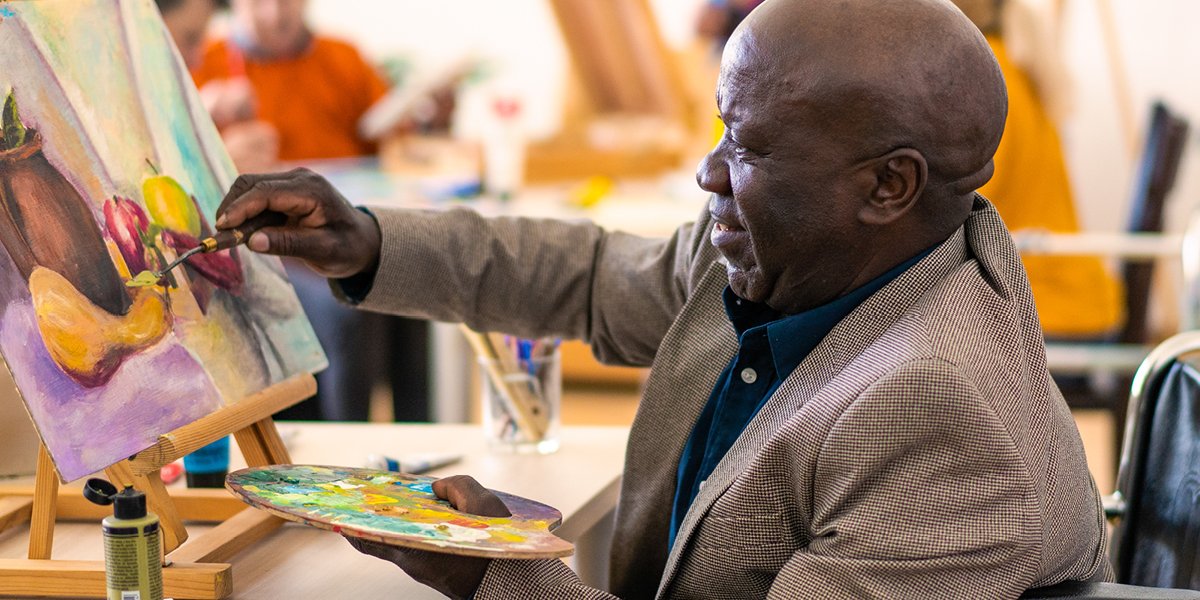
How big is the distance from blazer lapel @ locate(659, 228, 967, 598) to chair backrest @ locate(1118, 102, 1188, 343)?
6.54 ft

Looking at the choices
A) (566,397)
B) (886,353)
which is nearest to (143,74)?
(886,353)

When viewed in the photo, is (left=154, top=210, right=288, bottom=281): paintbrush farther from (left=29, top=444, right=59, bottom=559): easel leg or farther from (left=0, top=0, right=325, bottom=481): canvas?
(left=29, top=444, right=59, bottom=559): easel leg

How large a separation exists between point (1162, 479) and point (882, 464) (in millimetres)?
561

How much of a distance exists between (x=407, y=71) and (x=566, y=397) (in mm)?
1428

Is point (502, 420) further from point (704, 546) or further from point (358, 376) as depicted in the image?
point (358, 376)

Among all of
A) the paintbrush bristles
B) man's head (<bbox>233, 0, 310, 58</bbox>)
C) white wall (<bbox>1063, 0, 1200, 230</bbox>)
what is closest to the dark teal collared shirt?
the paintbrush bristles

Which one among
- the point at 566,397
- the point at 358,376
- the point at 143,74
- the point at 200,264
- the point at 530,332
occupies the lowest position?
the point at 566,397

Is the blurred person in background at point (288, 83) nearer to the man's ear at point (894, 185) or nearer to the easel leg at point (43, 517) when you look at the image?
the easel leg at point (43, 517)

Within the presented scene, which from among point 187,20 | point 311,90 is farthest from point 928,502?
point 311,90

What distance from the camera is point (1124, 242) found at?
2.62m

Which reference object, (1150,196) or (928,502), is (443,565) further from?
(1150,196)

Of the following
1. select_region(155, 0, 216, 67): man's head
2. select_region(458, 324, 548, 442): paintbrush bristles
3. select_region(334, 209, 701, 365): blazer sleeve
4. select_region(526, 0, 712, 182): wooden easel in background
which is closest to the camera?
select_region(334, 209, 701, 365): blazer sleeve

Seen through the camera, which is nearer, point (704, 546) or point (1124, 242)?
point (704, 546)

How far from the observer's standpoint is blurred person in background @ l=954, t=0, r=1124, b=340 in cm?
262
